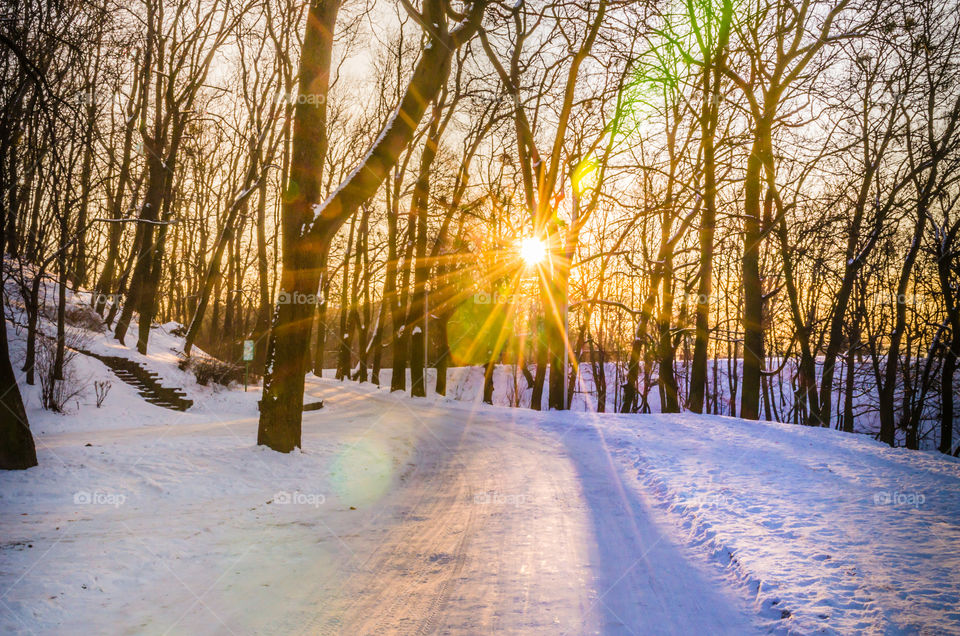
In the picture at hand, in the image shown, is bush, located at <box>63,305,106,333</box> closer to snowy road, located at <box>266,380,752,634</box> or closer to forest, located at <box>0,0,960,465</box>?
forest, located at <box>0,0,960,465</box>

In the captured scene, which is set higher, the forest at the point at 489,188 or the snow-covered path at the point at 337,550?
the forest at the point at 489,188

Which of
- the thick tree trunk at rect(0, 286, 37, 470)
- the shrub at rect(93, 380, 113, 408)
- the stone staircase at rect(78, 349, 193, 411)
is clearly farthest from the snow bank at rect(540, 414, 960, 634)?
the stone staircase at rect(78, 349, 193, 411)

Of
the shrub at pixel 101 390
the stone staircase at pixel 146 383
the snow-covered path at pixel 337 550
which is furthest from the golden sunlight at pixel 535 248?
the shrub at pixel 101 390

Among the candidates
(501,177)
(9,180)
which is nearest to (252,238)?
(501,177)

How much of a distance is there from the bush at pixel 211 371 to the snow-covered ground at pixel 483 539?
1197cm

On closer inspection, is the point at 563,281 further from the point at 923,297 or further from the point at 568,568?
the point at 923,297

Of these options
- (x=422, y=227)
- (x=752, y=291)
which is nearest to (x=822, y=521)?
(x=752, y=291)

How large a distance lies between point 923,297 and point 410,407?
18.8 m

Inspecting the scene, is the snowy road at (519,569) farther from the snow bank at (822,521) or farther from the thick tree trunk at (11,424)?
the thick tree trunk at (11,424)

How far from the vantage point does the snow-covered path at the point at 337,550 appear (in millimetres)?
3535

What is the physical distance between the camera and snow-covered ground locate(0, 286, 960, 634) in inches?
138

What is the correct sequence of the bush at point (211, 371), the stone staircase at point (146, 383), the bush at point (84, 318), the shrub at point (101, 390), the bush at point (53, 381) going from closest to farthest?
the bush at point (53, 381) < the shrub at point (101, 390) < the stone staircase at point (146, 383) < the bush at point (211, 371) < the bush at point (84, 318)

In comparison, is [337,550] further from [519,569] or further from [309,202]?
[309,202]

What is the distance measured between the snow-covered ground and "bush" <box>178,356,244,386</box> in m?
12.0
